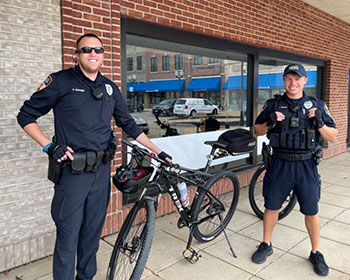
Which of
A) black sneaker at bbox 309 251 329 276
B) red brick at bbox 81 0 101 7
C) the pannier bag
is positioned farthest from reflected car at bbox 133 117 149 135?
black sneaker at bbox 309 251 329 276

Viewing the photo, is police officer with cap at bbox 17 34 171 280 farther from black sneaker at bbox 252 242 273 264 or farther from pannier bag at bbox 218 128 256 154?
black sneaker at bbox 252 242 273 264

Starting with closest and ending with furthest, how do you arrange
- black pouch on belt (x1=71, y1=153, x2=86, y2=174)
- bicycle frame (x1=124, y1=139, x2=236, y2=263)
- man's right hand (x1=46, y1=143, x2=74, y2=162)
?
man's right hand (x1=46, y1=143, x2=74, y2=162), black pouch on belt (x1=71, y1=153, x2=86, y2=174), bicycle frame (x1=124, y1=139, x2=236, y2=263)

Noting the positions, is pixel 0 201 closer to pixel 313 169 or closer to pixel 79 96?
pixel 79 96

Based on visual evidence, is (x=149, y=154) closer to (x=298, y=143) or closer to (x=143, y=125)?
(x=298, y=143)

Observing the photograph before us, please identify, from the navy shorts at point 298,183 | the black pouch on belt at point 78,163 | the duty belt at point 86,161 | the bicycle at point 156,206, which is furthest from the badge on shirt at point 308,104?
the black pouch on belt at point 78,163

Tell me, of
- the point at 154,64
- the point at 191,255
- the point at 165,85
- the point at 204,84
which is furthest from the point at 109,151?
the point at 204,84

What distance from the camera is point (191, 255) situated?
3.31 meters

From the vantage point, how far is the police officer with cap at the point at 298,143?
119 inches

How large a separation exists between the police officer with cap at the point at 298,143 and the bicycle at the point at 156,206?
1.97 ft

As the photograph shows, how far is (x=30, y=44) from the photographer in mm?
3113

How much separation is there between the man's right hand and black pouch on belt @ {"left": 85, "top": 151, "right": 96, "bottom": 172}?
15cm

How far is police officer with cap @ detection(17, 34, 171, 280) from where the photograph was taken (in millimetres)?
2279

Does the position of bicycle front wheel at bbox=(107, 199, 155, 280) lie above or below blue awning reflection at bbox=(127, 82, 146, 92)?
below

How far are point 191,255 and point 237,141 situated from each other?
4.14 feet
